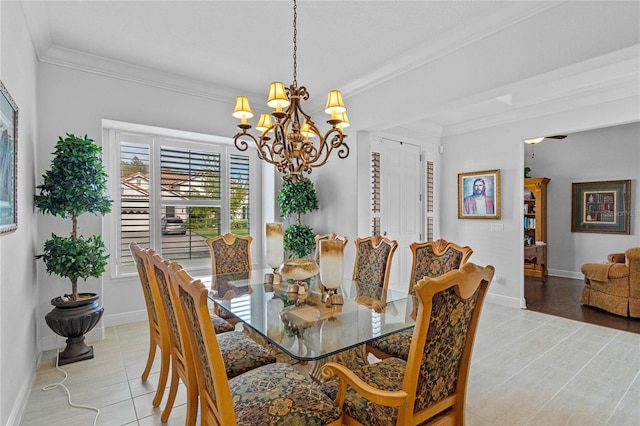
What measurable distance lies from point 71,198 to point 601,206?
26.3 feet

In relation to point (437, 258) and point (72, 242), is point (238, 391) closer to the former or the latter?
point (437, 258)

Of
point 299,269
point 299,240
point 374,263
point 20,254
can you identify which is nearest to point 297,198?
point 299,240

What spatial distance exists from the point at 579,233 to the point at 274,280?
6.53 meters

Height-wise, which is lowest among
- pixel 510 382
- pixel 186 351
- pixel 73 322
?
pixel 510 382

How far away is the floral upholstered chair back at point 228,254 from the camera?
3240 millimetres

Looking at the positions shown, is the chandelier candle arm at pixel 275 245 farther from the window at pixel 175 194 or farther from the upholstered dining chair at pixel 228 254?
the window at pixel 175 194

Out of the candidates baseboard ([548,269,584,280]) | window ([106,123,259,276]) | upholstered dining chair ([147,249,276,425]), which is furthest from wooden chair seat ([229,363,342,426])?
baseboard ([548,269,584,280])

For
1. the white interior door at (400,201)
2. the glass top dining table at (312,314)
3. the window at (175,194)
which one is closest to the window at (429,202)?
the white interior door at (400,201)

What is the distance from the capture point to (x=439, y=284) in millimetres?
1137

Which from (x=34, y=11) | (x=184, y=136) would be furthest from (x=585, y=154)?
(x=34, y=11)

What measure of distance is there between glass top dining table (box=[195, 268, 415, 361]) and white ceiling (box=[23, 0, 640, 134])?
207 centimetres

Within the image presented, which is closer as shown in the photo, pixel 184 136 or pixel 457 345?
pixel 457 345

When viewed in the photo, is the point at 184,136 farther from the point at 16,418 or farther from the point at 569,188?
the point at 569,188

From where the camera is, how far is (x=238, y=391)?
145cm
